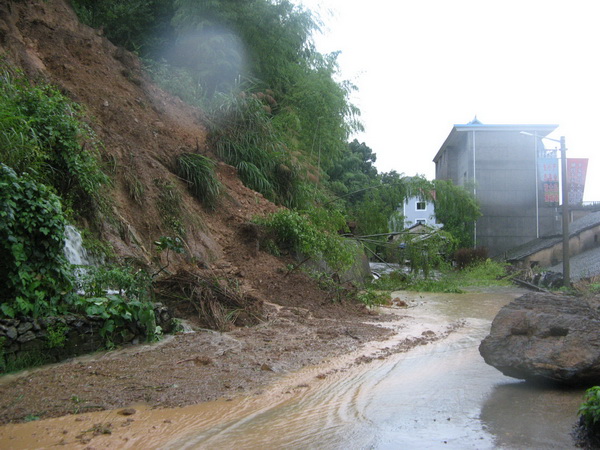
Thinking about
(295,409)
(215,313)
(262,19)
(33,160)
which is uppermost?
(262,19)

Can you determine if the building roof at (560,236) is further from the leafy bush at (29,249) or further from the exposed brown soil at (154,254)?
the leafy bush at (29,249)

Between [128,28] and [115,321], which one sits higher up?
[128,28]

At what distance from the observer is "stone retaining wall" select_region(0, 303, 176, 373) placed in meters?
5.61

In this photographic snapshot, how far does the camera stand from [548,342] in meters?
5.40

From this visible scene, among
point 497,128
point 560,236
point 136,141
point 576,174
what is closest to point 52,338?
point 136,141

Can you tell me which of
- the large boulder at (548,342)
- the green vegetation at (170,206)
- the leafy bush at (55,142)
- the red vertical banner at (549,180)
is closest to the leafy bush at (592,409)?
the large boulder at (548,342)

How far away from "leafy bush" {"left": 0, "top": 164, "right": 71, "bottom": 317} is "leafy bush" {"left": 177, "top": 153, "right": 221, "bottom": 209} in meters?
6.44

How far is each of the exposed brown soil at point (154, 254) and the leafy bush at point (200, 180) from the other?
0.23m

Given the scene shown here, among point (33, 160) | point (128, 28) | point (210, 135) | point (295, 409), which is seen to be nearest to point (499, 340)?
point (295, 409)

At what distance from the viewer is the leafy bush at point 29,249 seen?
603cm

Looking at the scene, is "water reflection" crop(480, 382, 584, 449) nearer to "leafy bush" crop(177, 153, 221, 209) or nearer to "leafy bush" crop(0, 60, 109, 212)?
"leafy bush" crop(0, 60, 109, 212)

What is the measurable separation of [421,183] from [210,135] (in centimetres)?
895

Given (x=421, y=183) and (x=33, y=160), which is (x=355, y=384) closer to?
(x=33, y=160)

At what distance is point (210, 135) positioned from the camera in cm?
1606
